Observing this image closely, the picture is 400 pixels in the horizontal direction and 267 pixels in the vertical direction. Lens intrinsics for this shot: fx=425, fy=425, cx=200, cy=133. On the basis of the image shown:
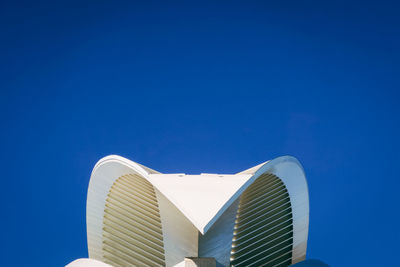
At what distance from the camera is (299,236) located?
62.7 feet

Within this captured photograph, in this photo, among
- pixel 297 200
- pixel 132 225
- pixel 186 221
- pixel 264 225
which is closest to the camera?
pixel 186 221

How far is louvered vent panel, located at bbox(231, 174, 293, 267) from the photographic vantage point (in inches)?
666

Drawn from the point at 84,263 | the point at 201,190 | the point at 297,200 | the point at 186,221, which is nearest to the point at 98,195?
the point at 84,263

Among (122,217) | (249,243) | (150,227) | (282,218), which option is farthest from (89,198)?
(282,218)

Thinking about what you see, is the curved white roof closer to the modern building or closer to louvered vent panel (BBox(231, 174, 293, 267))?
the modern building

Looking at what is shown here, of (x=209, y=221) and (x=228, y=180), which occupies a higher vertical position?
(x=228, y=180)

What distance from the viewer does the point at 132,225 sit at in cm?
1842

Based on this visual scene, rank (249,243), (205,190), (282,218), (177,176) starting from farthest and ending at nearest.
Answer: (282,218)
(249,243)
(177,176)
(205,190)

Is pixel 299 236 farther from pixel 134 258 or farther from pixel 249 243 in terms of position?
pixel 134 258

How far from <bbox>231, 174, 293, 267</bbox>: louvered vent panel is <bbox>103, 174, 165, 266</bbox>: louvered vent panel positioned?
10.9 feet

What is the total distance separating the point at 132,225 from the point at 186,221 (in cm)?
549

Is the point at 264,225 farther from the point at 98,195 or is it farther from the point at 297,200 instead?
the point at 98,195

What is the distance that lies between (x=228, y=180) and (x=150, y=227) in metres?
5.02

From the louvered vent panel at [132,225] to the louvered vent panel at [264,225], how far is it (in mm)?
3333
